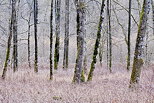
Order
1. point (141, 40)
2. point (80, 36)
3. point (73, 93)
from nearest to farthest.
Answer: point (73, 93) < point (141, 40) < point (80, 36)

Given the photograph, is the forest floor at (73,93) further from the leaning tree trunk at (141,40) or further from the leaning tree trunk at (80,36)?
the leaning tree trunk at (80,36)

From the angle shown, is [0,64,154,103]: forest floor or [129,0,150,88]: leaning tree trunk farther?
[129,0,150,88]: leaning tree trunk

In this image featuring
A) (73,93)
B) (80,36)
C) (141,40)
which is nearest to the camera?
(73,93)

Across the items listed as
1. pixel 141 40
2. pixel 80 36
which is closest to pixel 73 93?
pixel 141 40

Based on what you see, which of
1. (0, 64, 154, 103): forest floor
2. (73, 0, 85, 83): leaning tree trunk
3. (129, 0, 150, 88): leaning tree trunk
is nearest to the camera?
(0, 64, 154, 103): forest floor

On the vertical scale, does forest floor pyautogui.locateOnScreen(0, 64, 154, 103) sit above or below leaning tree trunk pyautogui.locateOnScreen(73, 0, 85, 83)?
below

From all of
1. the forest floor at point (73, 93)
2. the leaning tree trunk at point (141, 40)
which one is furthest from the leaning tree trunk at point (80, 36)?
the leaning tree trunk at point (141, 40)

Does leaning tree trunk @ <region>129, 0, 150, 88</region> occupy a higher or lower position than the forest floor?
higher

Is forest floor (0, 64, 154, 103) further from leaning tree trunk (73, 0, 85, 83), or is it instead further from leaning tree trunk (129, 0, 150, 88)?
leaning tree trunk (73, 0, 85, 83)

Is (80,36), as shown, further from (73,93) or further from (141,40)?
(73,93)

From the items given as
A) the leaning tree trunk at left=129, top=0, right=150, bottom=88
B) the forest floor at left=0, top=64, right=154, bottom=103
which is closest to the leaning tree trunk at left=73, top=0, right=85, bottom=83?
the forest floor at left=0, top=64, right=154, bottom=103

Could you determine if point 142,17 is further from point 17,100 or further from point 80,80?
point 17,100

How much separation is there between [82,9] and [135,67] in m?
4.04

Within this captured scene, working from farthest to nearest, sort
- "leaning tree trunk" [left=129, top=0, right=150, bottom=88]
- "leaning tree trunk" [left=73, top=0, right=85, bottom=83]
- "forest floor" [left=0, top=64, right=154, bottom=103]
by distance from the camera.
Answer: "leaning tree trunk" [left=73, top=0, right=85, bottom=83]
"leaning tree trunk" [left=129, top=0, right=150, bottom=88]
"forest floor" [left=0, top=64, right=154, bottom=103]
